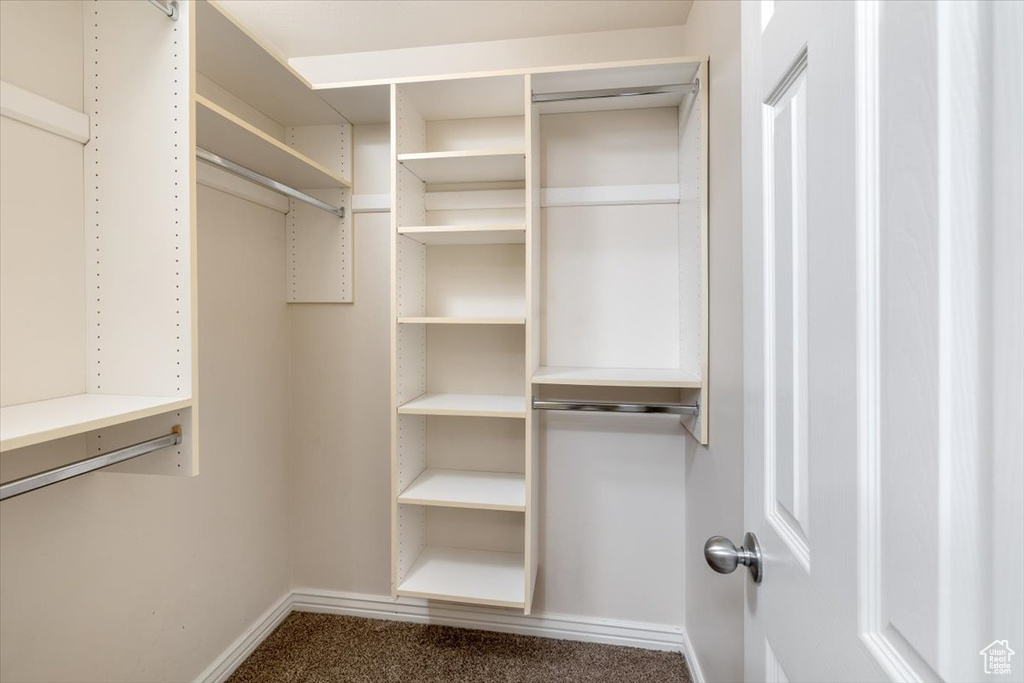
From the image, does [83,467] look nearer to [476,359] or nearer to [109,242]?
[109,242]

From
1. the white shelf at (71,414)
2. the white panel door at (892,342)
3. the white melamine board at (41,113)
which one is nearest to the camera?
the white panel door at (892,342)

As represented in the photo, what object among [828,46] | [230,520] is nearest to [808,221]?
[828,46]

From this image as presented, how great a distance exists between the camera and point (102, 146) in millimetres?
1127

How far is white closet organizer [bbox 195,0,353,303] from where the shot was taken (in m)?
1.39

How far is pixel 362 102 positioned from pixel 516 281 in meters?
0.95

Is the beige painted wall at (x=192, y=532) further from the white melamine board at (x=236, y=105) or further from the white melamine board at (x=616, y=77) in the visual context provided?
the white melamine board at (x=616, y=77)

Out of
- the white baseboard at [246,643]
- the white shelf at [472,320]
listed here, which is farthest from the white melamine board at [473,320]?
the white baseboard at [246,643]

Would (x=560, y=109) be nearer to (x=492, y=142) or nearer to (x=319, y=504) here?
(x=492, y=142)

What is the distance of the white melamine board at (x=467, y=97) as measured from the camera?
5.38 feet

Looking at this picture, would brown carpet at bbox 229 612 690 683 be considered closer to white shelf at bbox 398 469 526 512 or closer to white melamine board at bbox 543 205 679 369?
white shelf at bbox 398 469 526 512

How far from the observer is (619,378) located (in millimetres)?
1610

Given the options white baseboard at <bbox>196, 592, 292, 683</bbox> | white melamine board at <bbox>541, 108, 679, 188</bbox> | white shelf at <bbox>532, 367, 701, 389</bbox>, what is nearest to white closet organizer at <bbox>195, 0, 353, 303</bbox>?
white melamine board at <bbox>541, 108, 679, 188</bbox>

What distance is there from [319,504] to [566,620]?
1.23 m

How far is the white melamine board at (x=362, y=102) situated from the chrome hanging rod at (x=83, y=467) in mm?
1325
